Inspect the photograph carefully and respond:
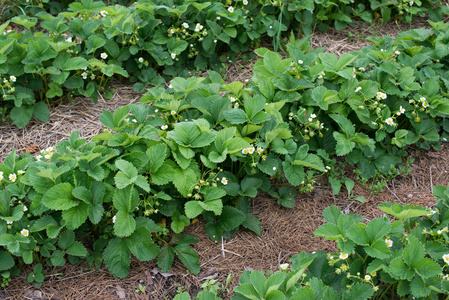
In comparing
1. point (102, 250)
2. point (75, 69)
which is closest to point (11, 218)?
point (102, 250)

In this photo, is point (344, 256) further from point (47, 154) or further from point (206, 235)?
point (47, 154)

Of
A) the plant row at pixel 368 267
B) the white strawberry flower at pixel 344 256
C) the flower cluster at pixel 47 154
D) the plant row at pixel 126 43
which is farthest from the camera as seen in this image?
the plant row at pixel 126 43

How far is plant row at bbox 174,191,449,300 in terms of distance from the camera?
1.83 meters

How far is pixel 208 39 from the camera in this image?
3498 mm

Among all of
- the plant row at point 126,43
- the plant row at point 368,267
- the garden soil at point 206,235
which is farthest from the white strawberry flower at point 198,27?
the plant row at point 368,267

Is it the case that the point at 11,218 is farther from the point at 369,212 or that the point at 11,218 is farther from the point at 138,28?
the point at 369,212

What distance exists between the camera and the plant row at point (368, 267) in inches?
72.1

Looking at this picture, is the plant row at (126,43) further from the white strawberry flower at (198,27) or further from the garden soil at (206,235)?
the garden soil at (206,235)

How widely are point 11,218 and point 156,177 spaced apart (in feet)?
2.52

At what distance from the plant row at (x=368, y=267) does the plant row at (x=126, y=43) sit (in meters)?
1.92

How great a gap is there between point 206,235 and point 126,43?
1.78 m

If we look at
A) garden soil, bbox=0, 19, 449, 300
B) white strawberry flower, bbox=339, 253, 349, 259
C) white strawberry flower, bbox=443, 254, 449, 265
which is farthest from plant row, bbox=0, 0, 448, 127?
white strawberry flower, bbox=443, 254, 449, 265

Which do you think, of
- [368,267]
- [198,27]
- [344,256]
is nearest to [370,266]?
[368,267]

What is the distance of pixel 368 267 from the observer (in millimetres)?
1907
